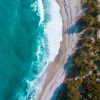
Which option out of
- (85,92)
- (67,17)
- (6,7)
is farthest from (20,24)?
(85,92)

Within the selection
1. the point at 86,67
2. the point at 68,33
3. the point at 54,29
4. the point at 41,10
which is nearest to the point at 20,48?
the point at 54,29

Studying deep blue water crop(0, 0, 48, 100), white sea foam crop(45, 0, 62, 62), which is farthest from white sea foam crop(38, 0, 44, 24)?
white sea foam crop(45, 0, 62, 62)

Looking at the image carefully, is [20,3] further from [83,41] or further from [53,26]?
[83,41]

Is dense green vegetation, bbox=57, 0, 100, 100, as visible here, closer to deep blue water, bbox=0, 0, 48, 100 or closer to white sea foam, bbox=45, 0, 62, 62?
white sea foam, bbox=45, 0, 62, 62

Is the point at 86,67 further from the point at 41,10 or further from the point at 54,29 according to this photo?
the point at 41,10

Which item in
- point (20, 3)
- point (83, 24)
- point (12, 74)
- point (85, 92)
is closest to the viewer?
point (85, 92)

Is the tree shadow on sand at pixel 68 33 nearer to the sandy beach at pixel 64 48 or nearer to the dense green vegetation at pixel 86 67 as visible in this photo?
the sandy beach at pixel 64 48
